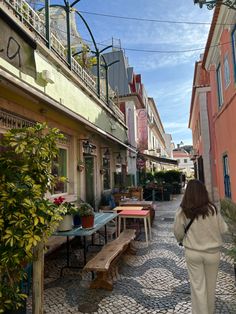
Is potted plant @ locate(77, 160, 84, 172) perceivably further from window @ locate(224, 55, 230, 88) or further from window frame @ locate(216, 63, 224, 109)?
window frame @ locate(216, 63, 224, 109)

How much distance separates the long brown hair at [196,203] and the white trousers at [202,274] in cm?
50

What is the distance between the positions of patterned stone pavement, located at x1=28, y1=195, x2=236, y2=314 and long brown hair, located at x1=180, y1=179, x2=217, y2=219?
1669 millimetres

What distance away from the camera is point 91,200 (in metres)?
10.6

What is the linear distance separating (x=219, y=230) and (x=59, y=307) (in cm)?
278

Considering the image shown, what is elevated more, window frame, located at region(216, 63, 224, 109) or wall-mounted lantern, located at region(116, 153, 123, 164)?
window frame, located at region(216, 63, 224, 109)

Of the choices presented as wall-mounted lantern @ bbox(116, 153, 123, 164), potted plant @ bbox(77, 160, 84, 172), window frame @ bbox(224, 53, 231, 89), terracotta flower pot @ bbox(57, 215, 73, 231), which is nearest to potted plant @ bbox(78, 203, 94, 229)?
terracotta flower pot @ bbox(57, 215, 73, 231)

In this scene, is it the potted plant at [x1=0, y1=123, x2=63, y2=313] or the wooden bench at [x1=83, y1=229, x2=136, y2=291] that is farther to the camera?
the wooden bench at [x1=83, y1=229, x2=136, y2=291]

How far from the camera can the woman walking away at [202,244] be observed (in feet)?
10.8

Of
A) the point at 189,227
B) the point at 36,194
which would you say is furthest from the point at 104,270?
the point at 36,194

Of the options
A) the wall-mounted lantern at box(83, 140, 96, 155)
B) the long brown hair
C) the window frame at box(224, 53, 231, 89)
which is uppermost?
the window frame at box(224, 53, 231, 89)

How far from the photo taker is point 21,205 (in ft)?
9.58

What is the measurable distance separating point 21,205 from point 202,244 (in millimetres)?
2277

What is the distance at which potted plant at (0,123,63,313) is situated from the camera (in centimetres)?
282

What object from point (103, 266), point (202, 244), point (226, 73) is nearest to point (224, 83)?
point (226, 73)
